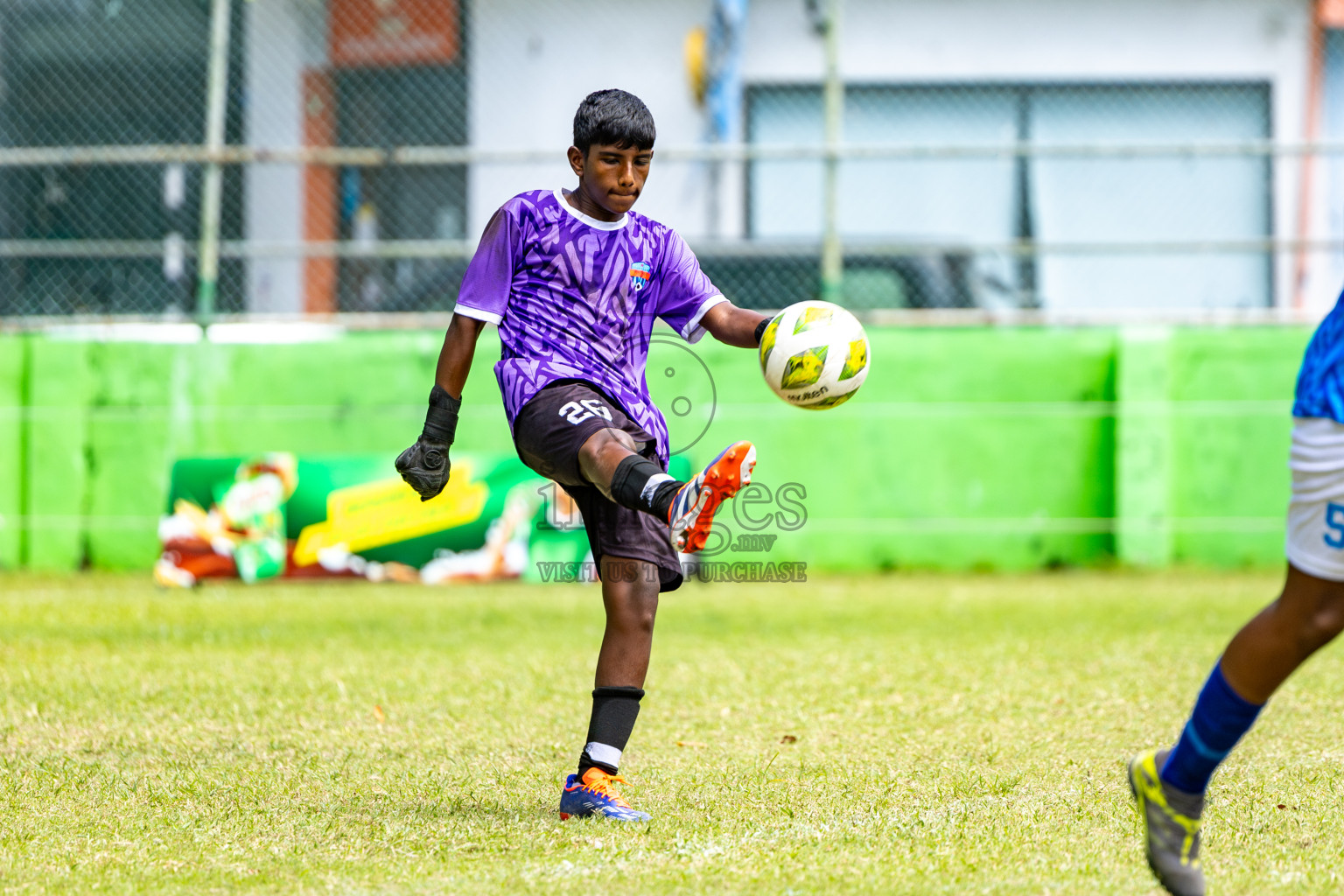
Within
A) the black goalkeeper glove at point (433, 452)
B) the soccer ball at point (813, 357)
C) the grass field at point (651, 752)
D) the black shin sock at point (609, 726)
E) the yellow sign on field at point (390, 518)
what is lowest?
the grass field at point (651, 752)

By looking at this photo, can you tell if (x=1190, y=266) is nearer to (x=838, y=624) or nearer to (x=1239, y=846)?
(x=838, y=624)

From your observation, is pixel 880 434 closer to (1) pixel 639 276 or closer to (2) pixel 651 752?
(2) pixel 651 752

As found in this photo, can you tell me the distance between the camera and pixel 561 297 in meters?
4.04

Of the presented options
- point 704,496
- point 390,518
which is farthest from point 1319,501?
point 390,518

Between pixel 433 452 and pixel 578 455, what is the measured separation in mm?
476

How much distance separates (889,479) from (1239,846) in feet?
23.4

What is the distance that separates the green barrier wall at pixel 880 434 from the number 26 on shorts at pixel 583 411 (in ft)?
21.1

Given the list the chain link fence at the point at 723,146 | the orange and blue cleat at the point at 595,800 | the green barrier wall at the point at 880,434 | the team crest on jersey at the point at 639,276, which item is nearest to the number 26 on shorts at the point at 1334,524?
the orange and blue cleat at the point at 595,800

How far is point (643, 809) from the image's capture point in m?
3.82

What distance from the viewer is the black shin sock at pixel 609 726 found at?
12.5ft

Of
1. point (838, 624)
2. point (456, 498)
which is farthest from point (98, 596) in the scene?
point (838, 624)

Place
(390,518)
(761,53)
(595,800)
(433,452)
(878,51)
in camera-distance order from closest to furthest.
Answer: (595,800) < (433,452) < (390,518) < (761,53) < (878,51)

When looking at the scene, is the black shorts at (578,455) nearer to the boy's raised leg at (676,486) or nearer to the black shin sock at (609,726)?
the boy's raised leg at (676,486)

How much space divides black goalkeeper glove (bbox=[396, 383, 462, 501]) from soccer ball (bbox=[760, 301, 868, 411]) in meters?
0.86
